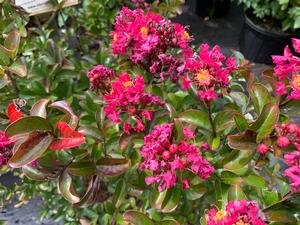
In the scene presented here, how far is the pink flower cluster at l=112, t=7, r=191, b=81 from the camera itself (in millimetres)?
926

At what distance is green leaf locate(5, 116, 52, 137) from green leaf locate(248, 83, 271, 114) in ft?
1.53

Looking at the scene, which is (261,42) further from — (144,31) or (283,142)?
(283,142)

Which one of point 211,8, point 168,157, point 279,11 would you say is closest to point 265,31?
point 279,11

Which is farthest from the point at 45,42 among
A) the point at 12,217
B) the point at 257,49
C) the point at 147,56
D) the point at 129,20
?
the point at 257,49

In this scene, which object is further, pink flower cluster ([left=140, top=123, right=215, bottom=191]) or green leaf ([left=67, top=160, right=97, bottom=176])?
green leaf ([left=67, top=160, right=97, bottom=176])

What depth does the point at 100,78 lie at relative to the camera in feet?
3.13

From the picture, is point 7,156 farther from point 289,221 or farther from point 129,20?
point 289,221

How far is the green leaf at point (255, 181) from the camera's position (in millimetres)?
915

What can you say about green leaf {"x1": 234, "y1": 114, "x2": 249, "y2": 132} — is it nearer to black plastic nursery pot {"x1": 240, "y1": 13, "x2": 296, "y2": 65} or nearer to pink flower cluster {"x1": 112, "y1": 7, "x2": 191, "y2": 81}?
pink flower cluster {"x1": 112, "y1": 7, "x2": 191, "y2": 81}

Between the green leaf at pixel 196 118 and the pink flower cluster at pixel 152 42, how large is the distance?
10 centimetres

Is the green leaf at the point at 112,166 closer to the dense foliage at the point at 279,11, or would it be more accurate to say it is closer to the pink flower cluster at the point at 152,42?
the pink flower cluster at the point at 152,42

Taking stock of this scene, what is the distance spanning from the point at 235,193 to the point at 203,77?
0.90 ft

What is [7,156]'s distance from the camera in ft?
2.66

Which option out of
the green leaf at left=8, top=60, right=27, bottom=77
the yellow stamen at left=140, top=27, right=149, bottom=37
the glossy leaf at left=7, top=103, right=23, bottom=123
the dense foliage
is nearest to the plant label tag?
the green leaf at left=8, top=60, right=27, bottom=77
